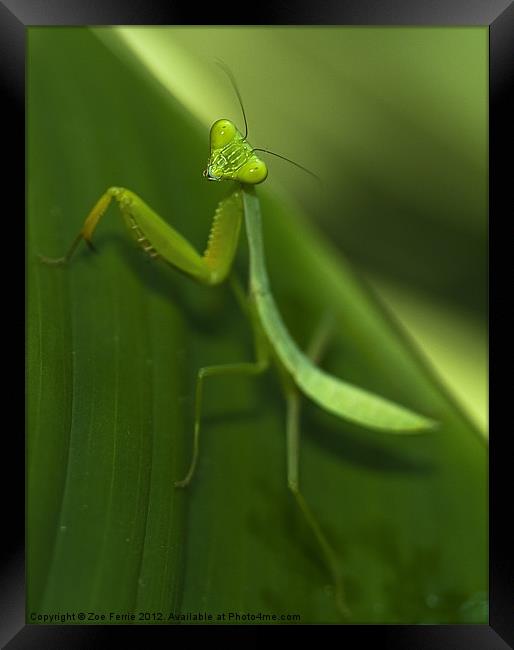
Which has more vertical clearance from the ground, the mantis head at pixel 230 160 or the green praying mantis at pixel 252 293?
the mantis head at pixel 230 160

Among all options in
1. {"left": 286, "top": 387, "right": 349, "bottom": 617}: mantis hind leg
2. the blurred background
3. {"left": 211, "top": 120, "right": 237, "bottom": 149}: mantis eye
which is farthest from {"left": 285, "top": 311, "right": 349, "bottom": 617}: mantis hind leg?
{"left": 211, "top": 120, "right": 237, "bottom": 149}: mantis eye

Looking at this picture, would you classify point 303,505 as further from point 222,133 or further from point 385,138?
point 385,138

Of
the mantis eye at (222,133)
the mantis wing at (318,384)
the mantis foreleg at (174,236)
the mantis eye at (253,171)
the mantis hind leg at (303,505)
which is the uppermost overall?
the mantis eye at (222,133)

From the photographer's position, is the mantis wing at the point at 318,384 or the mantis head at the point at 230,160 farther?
the mantis wing at the point at 318,384

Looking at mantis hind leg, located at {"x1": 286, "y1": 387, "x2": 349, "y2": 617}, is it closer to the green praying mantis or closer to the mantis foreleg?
the green praying mantis

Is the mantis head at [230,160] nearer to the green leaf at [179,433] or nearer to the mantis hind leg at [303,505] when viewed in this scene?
the green leaf at [179,433]

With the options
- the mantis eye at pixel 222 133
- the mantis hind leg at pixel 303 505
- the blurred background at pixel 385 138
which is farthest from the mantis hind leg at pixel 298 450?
the mantis eye at pixel 222 133

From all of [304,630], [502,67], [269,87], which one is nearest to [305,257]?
[269,87]
